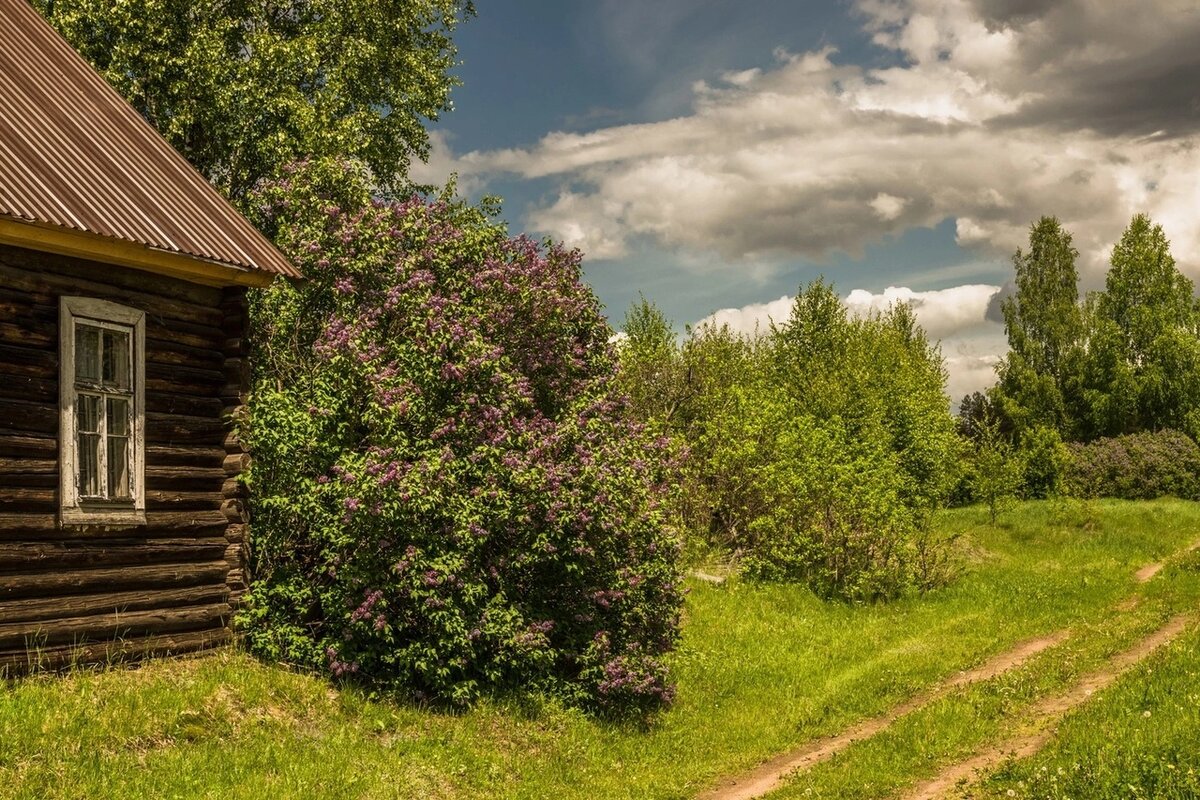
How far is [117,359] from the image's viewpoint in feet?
40.5

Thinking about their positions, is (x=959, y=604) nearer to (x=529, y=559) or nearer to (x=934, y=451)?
(x=934, y=451)

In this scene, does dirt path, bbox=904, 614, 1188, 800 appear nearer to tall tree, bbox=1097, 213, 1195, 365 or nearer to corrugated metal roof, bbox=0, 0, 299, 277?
corrugated metal roof, bbox=0, 0, 299, 277

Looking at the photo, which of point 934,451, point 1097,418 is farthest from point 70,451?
point 1097,418

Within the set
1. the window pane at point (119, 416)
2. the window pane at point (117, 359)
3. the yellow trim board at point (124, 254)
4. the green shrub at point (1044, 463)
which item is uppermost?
the yellow trim board at point (124, 254)

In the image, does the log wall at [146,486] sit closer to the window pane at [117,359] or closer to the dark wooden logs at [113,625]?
the dark wooden logs at [113,625]

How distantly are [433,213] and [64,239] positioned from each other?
6.83 metres

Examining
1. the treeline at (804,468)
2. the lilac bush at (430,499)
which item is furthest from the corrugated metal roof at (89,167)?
the treeline at (804,468)

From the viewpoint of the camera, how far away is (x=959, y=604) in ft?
73.5

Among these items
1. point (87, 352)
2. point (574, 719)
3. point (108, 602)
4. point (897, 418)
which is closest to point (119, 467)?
point (87, 352)

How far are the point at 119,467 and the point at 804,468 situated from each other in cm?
1597

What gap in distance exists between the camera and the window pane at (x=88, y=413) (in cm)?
1182

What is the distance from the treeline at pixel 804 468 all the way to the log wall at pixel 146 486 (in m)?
7.41

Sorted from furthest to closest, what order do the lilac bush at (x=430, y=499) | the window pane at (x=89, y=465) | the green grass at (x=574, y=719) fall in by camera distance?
the lilac bush at (x=430, y=499)
the window pane at (x=89, y=465)
the green grass at (x=574, y=719)

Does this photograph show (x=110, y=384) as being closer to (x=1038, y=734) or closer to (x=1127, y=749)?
(x=1127, y=749)
